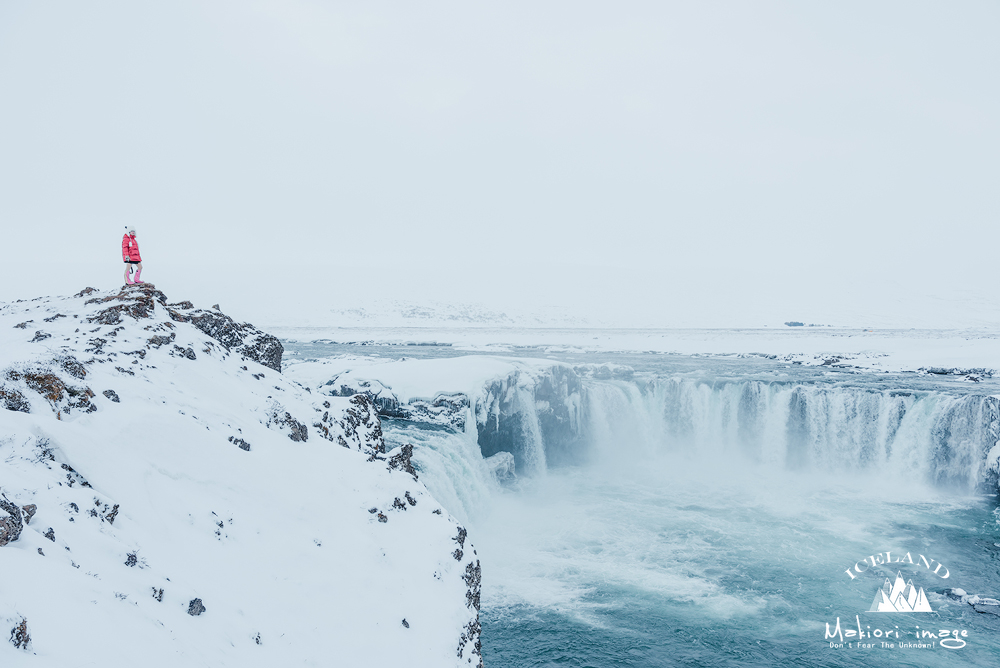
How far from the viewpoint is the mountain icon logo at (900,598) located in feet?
48.2

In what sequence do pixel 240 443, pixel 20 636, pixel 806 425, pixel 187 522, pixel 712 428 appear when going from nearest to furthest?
pixel 20 636
pixel 187 522
pixel 240 443
pixel 806 425
pixel 712 428

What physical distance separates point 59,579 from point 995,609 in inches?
781

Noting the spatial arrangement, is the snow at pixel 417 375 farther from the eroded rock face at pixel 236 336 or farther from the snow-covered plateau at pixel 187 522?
the snow-covered plateau at pixel 187 522

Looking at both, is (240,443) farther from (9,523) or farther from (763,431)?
(763,431)

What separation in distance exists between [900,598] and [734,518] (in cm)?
614

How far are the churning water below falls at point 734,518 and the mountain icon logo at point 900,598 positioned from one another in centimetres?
10

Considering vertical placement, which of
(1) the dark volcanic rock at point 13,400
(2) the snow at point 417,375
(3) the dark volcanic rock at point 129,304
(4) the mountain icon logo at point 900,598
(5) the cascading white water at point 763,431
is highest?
(3) the dark volcanic rock at point 129,304

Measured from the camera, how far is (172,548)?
6578 millimetres

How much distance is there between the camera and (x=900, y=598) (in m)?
15.2

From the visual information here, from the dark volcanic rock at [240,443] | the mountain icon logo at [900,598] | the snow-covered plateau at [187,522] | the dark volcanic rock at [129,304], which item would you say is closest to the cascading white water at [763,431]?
the dark volcanic rock at [129,304]

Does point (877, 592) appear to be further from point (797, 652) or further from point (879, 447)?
point (879, 447)

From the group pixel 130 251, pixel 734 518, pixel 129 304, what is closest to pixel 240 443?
pixel 129 304

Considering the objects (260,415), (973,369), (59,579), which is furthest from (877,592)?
(973,369)

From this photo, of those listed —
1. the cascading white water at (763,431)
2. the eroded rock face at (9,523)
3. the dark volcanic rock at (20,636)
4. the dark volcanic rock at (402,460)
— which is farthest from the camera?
the cascading white water at (763,431)
